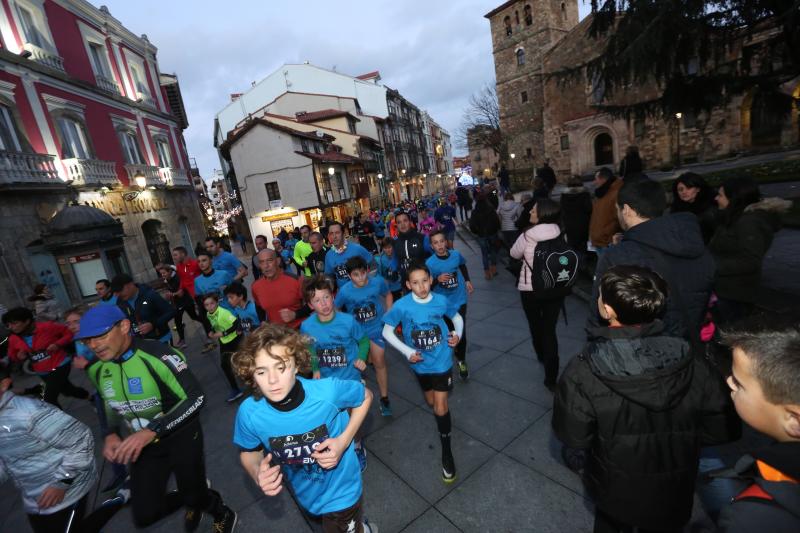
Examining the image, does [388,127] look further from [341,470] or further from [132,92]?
[341,470]

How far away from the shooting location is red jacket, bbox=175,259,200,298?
7.83 m

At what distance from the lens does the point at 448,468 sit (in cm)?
315

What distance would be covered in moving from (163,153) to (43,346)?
18486mm

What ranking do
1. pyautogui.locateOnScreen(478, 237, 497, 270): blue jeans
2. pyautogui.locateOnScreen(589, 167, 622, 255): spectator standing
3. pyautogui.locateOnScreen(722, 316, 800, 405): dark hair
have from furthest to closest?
pyautogui.locateOnScreen(478, 237, 497, 270): blue jeans < pyautogui.locateOnScreen(589, 167, 622, 255): spectator standing < pyautogui.locateOnScreen(722, 316, 800, 405): dark hair

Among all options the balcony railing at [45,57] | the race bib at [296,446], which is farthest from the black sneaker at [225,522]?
the balcony railing at [45,57]

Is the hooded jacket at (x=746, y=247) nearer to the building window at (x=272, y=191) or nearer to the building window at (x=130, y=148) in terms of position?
the building window at (x=130, y=148)

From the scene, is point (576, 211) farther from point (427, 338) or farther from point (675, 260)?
point (427, 338)

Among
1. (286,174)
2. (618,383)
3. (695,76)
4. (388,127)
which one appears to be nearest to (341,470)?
(618,383)

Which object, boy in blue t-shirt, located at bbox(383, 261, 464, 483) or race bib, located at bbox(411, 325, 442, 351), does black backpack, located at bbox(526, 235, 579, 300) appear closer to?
boy in blue t-shirt, located at bbox(383, 261, 464, 483)

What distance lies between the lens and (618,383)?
1.61 metres

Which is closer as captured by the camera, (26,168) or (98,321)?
(98,321)

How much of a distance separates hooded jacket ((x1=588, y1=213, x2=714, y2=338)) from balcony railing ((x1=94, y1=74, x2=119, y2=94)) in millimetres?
21180

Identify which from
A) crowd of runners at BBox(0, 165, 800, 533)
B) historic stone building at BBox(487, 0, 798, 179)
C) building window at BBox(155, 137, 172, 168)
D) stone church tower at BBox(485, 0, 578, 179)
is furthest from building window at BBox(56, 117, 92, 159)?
stone church tower at BBox(485, 0, 578, 179)

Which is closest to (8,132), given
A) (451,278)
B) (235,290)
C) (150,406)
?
(235,290)
